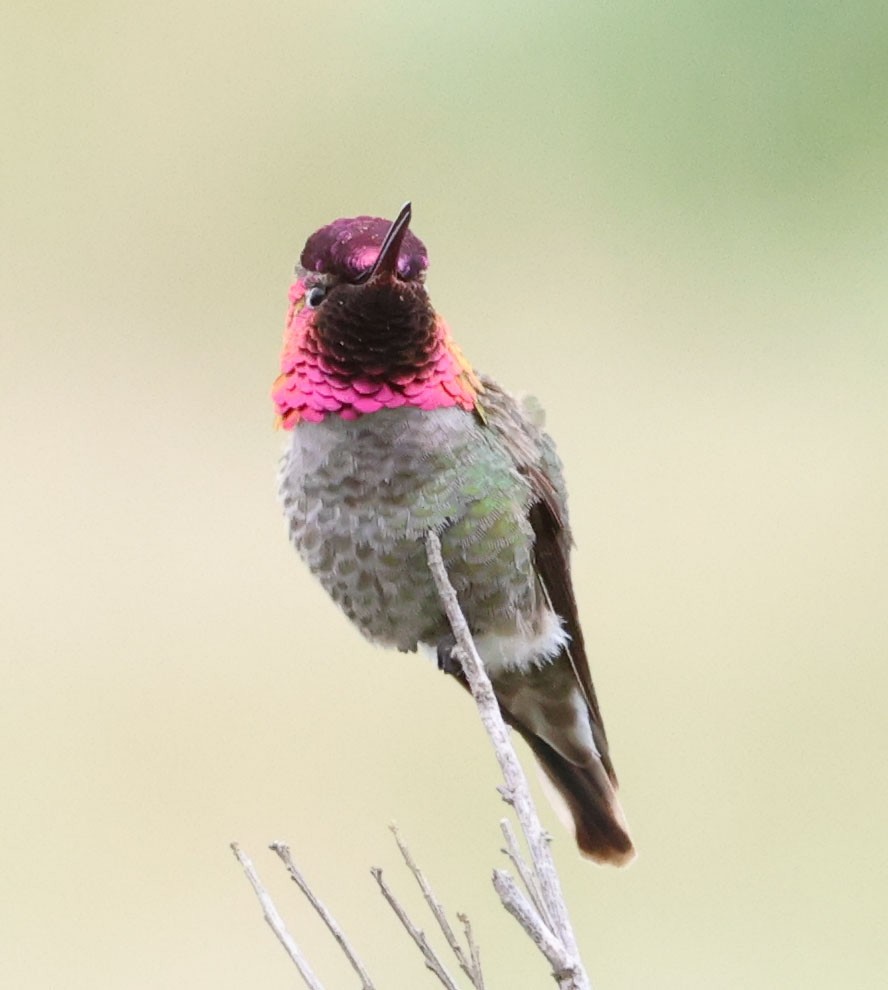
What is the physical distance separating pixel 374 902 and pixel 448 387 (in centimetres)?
178

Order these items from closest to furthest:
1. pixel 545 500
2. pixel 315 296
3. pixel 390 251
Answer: pixel 390 251, pixel 315 296, pixel 545 500

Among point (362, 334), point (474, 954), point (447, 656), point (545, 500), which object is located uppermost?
point (362, 334)

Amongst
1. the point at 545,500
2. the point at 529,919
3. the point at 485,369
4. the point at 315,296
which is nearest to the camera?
the point at 529,919

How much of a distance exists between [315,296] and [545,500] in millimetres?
392

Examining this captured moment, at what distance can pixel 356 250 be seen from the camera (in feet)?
4.85

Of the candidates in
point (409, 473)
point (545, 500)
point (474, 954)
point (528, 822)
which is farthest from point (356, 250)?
point (474, 954)

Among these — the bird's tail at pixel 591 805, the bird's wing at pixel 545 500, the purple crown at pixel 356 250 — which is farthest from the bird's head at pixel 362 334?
the bird's tail at pixel 591 805

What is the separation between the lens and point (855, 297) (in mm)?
4457

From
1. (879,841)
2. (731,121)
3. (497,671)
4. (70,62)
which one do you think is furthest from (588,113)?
(497,671)

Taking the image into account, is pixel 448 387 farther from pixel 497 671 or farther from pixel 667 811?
pixel 667 811

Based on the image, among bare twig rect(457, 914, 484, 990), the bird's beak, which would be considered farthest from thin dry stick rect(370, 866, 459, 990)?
the bird's beak

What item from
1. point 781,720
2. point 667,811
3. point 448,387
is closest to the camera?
point 448,387

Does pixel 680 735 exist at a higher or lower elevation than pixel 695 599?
lower

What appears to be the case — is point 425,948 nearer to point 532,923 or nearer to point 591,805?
point 532,923
